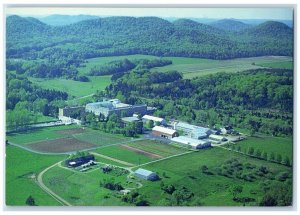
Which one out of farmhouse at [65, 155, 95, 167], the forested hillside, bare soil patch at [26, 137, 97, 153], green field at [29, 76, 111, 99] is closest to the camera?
farmhouse at [65, 155, 95, 167]

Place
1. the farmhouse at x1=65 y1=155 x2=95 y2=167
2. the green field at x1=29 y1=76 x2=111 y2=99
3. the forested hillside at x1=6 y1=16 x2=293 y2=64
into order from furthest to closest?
the green field at x1=29 y1=76 x2=111 y2=99 < the forested hillside at x1=6 y1=16 x2=293 y2=64 < the farmhouse at x1=65 y1=155 x2=95 y2=167

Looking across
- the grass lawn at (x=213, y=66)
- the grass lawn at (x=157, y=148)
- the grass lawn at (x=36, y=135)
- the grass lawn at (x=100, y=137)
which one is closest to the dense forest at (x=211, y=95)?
the grass lawn at (x=213, y=66)

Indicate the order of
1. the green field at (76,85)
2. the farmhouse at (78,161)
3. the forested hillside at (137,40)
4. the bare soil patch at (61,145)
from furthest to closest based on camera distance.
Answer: the green field at (76,85) → the forested hillside at (137,40) → the bare soil patch at (61,145) → the farmhouse at (78,161)

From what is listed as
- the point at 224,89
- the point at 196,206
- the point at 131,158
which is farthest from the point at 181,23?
the point at 196,206

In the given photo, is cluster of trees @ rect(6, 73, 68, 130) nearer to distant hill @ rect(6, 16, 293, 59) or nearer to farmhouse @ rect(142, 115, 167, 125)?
distant hill @ rect(6, 16, 293, 59)

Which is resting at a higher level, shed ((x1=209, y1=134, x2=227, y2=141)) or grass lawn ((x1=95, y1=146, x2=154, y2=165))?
shed ((x1=209, y1=134, x2=227, y2=141))

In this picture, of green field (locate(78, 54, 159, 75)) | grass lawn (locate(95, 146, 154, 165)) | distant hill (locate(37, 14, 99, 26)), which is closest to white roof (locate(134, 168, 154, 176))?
grass lawn (locate(95, 146, 154, 165))

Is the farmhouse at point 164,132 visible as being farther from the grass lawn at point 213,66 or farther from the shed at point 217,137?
the grass lawn at point 213,66
